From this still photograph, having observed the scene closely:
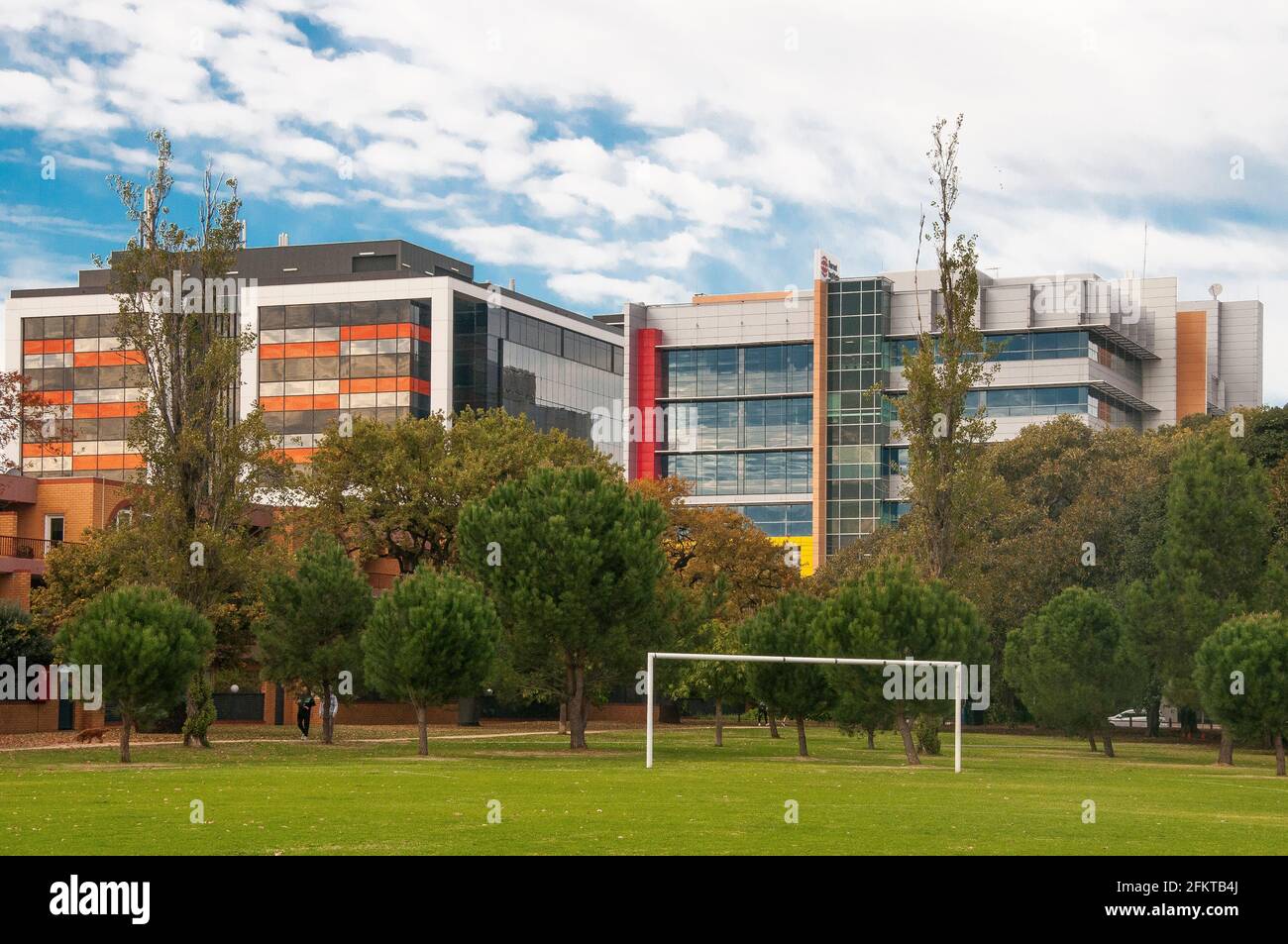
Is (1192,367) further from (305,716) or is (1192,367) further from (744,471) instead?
(305,716)

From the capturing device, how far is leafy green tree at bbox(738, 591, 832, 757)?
5506 centimetres

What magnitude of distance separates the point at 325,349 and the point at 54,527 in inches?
2217

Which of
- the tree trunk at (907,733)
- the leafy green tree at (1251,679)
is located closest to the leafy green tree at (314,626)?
the tree trunk at (907,733)

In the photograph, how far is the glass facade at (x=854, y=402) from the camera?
141 meters

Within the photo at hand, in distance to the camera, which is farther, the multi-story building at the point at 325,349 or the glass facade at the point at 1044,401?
the glass facade at the point at 1044,401

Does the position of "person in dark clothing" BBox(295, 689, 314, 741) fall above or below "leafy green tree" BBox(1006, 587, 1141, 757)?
below

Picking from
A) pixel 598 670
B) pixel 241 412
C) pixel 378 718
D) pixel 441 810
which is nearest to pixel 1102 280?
pixel 241 412

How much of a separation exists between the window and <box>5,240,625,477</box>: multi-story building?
50183 millimetres

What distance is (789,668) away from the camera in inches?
2174

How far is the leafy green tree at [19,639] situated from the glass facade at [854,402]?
89.0 metres

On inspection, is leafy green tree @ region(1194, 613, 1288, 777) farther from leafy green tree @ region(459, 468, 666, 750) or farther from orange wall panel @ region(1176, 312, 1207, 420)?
orange wall panel @ region(1176, 312, 1207, 420)

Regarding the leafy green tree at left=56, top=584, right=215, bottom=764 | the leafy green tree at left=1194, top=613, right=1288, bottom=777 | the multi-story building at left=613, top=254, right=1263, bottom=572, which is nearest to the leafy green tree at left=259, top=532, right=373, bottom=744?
the leafy green tree at left=56, top=584, right=215, bottom=764

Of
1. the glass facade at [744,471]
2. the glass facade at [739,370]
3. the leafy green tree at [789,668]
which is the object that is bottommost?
the leafy green tree at [789,668]

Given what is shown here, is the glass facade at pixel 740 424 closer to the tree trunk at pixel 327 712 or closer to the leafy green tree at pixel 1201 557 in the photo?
the leafy green tree at pixel 1201 557
